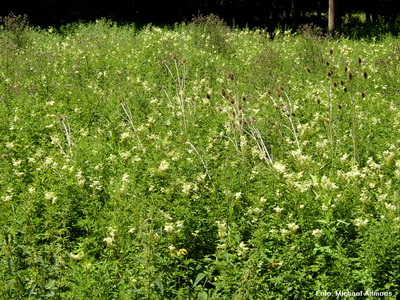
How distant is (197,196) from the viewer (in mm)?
4312

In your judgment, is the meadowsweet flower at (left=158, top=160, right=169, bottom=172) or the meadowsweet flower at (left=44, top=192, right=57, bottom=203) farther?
the meadowsweet flower at (left=158, top=160, right=169, bottom=172)

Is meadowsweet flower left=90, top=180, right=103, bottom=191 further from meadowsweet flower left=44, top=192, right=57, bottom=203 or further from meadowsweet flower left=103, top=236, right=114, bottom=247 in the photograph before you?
meadowsweet flower left=103, top=236, right=114, bottom=247

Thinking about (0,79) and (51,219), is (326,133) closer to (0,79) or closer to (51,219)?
(51,219)

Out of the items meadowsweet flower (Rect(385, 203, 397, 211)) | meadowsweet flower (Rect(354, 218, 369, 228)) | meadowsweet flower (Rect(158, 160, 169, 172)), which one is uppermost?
meadowsweet flower (Rect(158, 160, 169, 172))

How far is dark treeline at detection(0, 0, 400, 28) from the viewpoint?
862 inches

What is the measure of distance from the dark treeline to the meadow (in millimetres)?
15122

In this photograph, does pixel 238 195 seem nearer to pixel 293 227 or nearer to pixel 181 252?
pixel 293 227

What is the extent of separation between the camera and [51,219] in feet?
13.4

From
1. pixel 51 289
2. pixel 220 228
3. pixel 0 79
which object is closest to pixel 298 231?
pixel 220 228

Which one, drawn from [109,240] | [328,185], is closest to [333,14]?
[328,185]

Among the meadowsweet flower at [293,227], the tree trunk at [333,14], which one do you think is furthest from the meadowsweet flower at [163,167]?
the tree trunk at [333,14]

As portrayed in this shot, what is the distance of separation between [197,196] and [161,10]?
2095 centimetres

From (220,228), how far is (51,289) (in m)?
1.44

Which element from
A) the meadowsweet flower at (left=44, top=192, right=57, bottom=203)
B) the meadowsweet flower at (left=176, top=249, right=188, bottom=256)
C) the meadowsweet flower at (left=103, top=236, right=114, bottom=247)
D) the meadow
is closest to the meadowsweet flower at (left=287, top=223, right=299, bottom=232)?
the meadow
